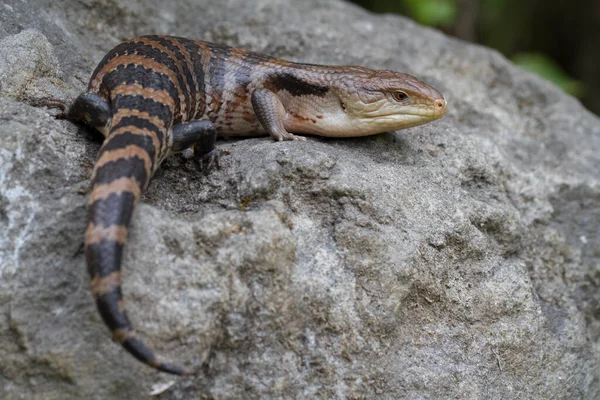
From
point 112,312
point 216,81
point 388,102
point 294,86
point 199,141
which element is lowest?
point 112,312

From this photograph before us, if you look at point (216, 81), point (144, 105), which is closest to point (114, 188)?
point (144, 105)

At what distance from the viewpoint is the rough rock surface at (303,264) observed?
3.62 m

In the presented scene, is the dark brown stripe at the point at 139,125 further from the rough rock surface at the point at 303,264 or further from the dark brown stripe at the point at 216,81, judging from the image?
the dark brown stripe at the point at 216,81

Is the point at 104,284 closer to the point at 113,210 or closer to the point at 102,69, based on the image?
the point at 113,210

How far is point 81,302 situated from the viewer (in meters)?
3.62

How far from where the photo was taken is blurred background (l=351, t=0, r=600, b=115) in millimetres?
11719

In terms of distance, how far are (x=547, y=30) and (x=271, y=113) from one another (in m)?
9.51

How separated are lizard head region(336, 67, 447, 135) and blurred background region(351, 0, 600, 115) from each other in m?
6.16

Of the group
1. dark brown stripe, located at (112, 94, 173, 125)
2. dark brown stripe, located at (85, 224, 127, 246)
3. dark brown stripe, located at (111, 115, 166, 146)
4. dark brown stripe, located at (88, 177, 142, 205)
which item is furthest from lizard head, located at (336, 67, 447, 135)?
dark brown stripe, located at (85, 224, 127, 246)

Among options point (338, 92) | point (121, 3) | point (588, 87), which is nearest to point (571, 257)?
point (338, 92)

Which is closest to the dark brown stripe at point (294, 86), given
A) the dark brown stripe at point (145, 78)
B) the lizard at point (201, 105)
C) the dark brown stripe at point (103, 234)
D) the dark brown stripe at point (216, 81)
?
the lizard at point (201, 105)

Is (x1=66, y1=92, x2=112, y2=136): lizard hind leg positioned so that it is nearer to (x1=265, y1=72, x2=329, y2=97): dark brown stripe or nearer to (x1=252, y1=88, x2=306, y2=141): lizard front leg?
(x1=252, y1=88, x2=306, y2=141): lizard front leg

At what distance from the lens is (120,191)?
3.62m

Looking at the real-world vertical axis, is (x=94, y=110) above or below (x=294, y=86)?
below
